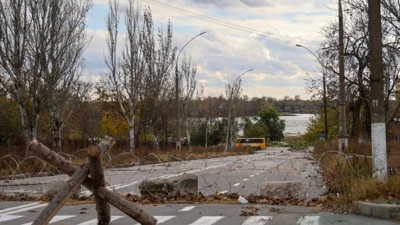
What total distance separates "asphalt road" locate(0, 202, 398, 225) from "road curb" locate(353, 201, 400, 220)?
210 millimetres

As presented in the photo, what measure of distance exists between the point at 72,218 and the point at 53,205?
3.86 metres

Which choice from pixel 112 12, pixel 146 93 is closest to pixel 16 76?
pixel 112 12

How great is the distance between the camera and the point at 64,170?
7590 millimetres

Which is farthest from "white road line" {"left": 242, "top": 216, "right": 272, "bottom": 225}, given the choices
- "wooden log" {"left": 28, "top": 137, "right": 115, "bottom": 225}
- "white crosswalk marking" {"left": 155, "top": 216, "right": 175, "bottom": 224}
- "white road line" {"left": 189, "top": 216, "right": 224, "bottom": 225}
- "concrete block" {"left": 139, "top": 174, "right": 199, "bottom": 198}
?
"concrete block" {"left": 139, "top": 174, "right": 199, "bottom": 198}

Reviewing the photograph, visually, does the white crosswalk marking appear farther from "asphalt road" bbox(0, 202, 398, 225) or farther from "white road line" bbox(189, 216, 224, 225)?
"white road line" bbox(189, 216, 224, 225)

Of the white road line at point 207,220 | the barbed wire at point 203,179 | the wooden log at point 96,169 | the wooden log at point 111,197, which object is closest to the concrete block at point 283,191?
the barbed wire at point 203,179

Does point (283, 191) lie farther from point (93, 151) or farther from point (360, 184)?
point (93, 151)

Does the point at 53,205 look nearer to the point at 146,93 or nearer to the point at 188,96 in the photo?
the point at 146,93

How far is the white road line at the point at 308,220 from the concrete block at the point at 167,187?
432 centimetres

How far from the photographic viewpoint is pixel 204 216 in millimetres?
10766

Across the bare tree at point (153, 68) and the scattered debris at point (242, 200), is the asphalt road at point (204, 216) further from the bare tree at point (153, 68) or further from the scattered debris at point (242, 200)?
the bare tree at point (153, 68)

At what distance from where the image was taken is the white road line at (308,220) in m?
9.60

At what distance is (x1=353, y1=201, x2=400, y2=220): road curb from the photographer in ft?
31.8

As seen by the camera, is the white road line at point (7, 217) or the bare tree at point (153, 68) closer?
the white road line at point (7, 217)
